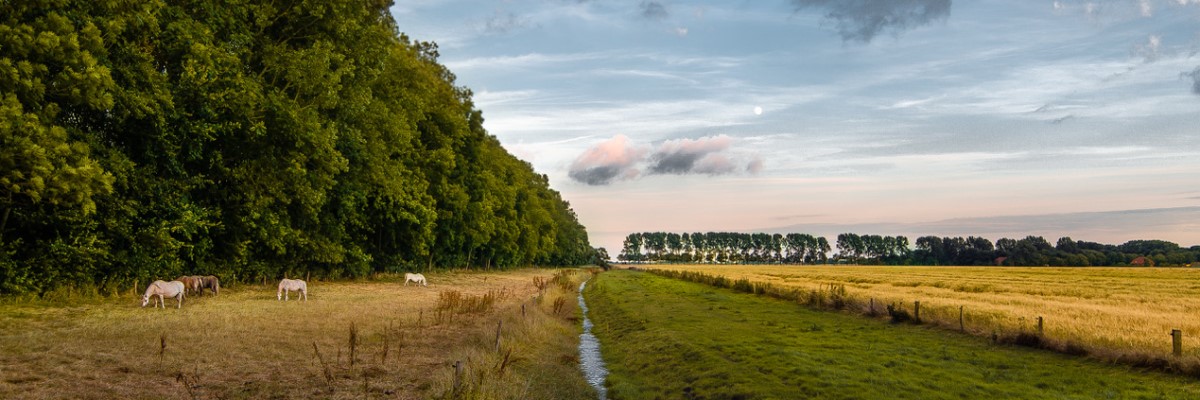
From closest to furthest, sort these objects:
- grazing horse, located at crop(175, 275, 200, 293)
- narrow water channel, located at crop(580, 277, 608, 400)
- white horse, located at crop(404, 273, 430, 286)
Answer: narrow water channel, located at crop(580, 277, 608, 400) < grazing horse, located at crop(175, 275, 200, 293) < white horse, located at crop(404, 273, 430, 286)

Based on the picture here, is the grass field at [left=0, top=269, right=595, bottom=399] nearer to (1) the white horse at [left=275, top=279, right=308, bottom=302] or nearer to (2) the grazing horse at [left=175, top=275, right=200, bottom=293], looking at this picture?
(2) the grazing horse at [left=175, top=275, right=200, bottom=293]

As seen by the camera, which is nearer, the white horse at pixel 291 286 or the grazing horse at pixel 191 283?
the grazing horse at pixel 191 283

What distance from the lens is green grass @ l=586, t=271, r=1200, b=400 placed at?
593 inches

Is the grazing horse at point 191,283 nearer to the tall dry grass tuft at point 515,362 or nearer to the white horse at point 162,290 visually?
the white horse at point 162,290

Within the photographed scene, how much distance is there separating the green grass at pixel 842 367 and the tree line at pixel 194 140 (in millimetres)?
16873

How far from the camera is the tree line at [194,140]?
64.4 ft

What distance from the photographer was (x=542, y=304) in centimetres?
3312

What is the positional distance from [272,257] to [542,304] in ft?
51.7

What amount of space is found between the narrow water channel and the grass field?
1.24 feet

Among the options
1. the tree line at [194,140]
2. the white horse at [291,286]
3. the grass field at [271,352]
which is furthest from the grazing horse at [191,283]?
the white horse at [291,286]

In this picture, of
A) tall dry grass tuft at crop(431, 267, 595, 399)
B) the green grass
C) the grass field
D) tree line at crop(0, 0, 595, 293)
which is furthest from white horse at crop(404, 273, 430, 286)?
the green grass

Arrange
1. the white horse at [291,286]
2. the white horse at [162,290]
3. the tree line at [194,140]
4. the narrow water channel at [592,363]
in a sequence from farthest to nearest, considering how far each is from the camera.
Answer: the white horse at [291,286] → the white horse at [162,290] → the tree line at [194,140] → the narrow water channel at [592,363]

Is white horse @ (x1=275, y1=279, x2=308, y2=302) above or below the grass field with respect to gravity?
above

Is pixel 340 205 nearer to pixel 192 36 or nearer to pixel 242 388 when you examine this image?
pixel 192 36
